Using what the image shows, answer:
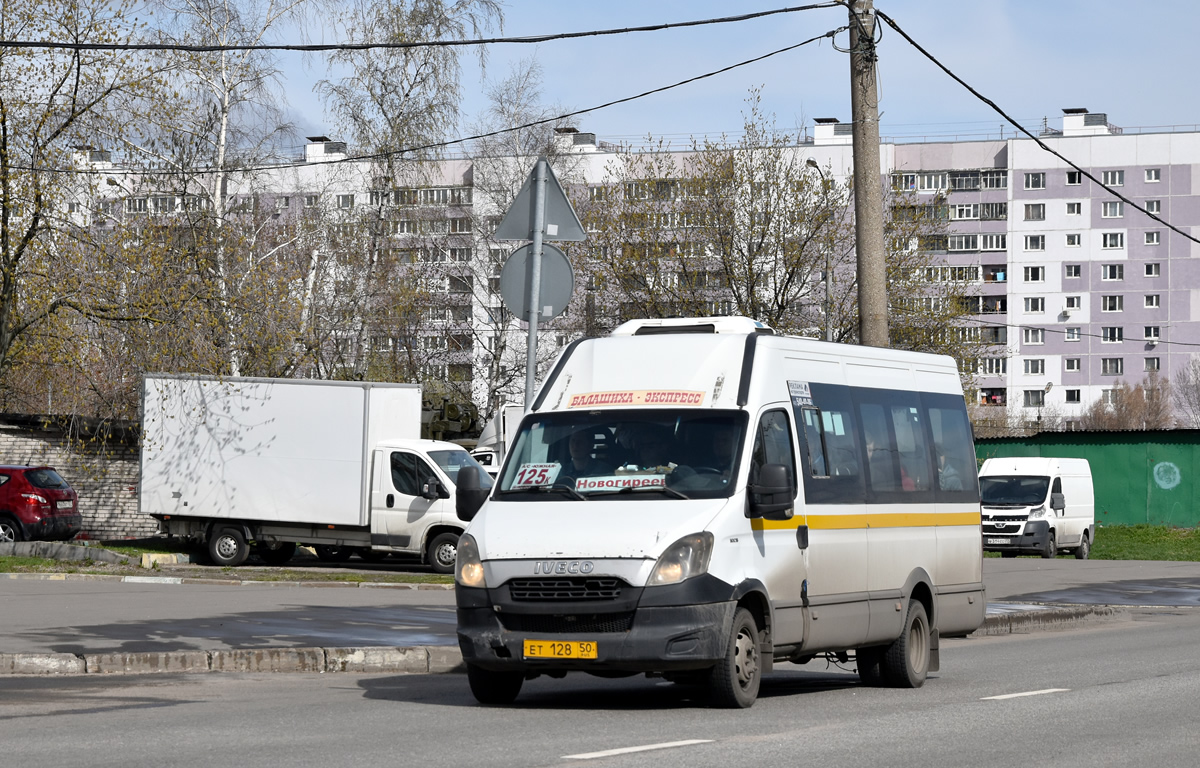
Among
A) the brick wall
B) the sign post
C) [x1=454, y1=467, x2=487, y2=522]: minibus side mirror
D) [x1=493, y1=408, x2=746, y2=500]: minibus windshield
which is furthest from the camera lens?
the brick wall

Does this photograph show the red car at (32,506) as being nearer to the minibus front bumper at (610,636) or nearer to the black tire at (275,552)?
the black tire at (275,552)

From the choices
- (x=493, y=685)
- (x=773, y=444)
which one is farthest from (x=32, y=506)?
(x=773, y=444)

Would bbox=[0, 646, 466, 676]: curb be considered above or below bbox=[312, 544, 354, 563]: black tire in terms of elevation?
below

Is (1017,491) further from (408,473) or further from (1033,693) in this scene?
(1033,693)

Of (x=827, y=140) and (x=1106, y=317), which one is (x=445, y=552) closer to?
(x=827, y=140)

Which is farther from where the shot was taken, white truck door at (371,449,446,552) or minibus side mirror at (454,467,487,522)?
white truck door at (371,449,446,552)

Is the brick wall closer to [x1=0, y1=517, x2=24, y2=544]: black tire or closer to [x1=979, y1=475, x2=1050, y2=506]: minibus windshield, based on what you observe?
[x1=0, y1=517, x2=24, y2=544]: black tire

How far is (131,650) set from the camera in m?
12.2

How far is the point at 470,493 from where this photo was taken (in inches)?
400

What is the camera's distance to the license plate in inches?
361

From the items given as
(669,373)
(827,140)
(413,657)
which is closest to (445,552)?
(413,657)

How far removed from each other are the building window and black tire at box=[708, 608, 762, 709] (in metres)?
98.5

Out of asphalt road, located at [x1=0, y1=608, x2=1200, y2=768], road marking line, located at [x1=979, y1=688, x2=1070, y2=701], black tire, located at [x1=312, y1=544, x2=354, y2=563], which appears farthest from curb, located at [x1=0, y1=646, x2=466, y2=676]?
black tire, located at [x1=312, y1=544, x2=354, y2=563]

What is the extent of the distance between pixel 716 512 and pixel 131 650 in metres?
5.41
